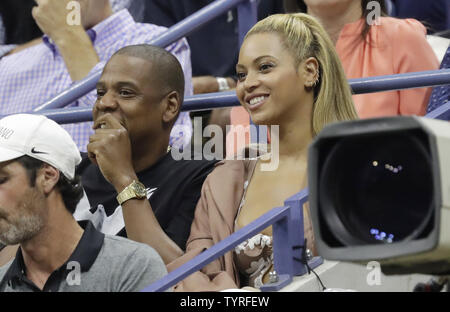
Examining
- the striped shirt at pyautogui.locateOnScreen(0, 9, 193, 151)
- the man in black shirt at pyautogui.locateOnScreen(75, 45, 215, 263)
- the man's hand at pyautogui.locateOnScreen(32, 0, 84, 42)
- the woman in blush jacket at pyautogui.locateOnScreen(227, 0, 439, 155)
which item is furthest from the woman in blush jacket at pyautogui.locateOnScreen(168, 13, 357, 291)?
the man's hand at pyautogui.locateOnScreen(32, 0, 84, 42)

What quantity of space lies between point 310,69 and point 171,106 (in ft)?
1.65

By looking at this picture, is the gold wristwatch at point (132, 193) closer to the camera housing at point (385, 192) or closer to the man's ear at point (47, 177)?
the man's ear at point (47, 177)

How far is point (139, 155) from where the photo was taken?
3.15 metres

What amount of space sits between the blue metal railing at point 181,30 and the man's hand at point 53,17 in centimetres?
39

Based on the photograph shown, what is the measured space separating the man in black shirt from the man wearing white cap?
183 mm

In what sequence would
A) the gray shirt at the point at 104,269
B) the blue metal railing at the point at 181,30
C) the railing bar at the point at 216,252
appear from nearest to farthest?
the railing bar at the point at 216,252
the gray shirt at the point at 104,269
the blue metal railing at the point at 181,30

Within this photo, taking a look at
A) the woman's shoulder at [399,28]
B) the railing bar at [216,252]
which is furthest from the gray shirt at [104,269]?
the woman's shoulder at [399,28]

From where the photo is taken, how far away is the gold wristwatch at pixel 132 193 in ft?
9.62

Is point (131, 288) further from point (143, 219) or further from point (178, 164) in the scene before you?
point (178, 164)

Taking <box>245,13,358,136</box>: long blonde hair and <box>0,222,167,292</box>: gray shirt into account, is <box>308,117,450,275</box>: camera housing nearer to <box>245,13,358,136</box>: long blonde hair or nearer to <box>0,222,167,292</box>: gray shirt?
<box>0,222,167,292</box>: gray shirt

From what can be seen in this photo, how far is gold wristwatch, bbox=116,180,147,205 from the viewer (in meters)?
2.93

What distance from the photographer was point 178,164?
3.16 m
